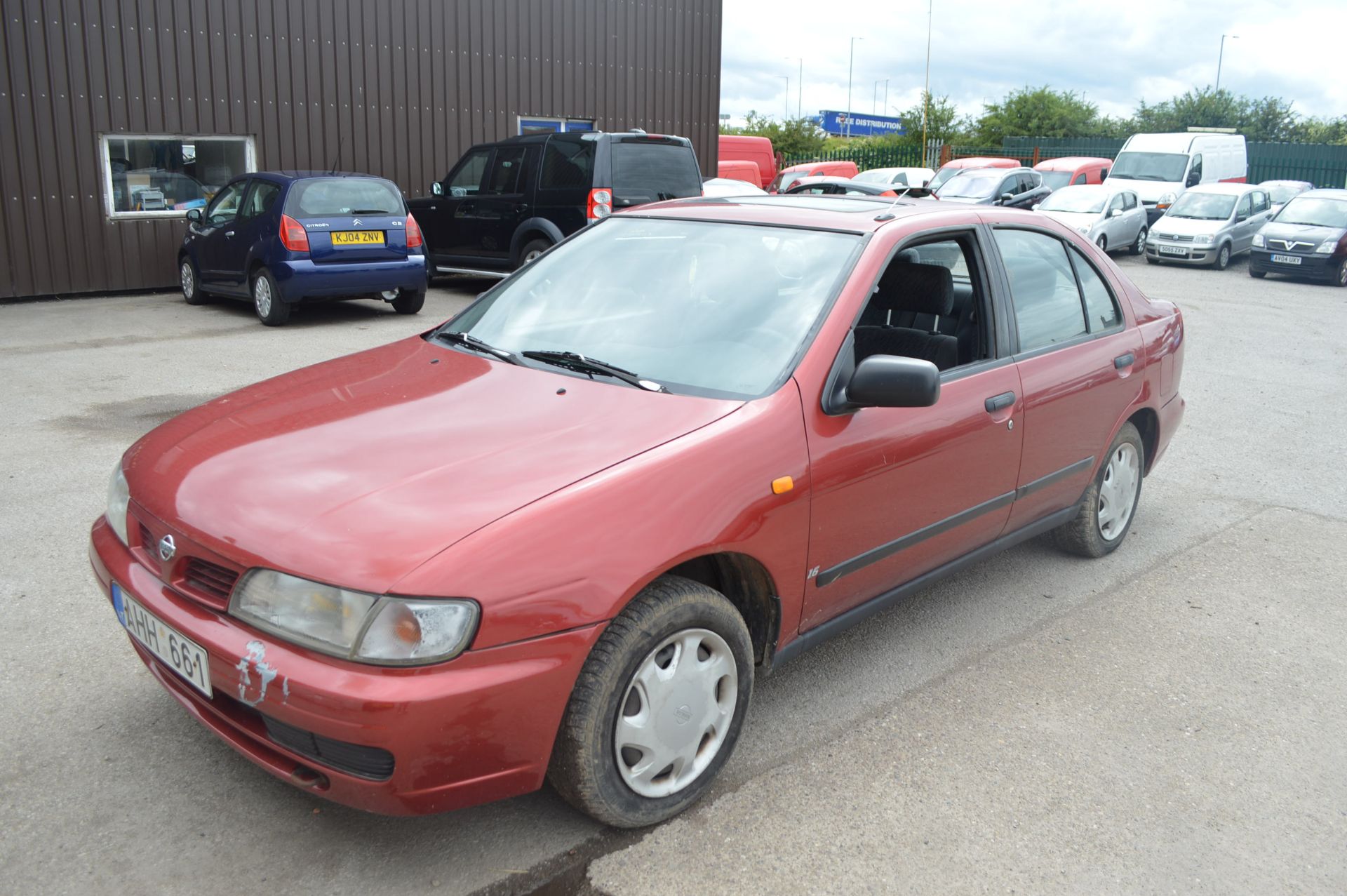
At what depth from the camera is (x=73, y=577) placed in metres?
4.26

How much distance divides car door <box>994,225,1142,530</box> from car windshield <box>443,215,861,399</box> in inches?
37.5

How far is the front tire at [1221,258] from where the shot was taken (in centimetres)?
2005

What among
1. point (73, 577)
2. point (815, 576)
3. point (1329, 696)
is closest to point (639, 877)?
point (815, 576)

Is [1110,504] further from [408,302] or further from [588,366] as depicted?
[408,302]

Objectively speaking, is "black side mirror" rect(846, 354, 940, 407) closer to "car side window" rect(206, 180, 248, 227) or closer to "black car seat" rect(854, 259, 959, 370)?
"black car seat" rect(854, 259, 959, 370)

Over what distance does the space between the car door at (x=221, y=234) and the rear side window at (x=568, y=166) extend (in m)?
3.34

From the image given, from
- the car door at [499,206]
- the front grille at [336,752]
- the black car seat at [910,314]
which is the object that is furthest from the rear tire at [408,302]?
the front grille at [336,752]

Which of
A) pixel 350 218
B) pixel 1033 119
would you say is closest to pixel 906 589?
pixel 350 218

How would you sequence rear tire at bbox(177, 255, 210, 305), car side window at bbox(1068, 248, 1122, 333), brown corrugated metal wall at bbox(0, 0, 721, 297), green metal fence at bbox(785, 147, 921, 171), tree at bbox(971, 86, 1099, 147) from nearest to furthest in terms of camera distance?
car side window at bbox(1068, 248, 1122, 333) < rear tire at bbox(177, 255, 210, 305) < brown corrugated metal wall at bbox(0, 0, 721, 297) < green metal fence at bbox(785, 147, 921, 171) < tree at bbox(971, 86, 1099, 147)

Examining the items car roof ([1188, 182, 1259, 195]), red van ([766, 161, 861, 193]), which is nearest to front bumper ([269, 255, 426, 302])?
car roof ([1188, 182, 1259, 195])

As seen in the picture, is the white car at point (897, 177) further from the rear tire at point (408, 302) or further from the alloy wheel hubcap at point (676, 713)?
the alloy wheel hubcap at point (676, 713)

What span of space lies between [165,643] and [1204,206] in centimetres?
2227

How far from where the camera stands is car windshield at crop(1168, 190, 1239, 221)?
20562 millimetres

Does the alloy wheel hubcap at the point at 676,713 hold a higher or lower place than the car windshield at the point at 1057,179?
lower
